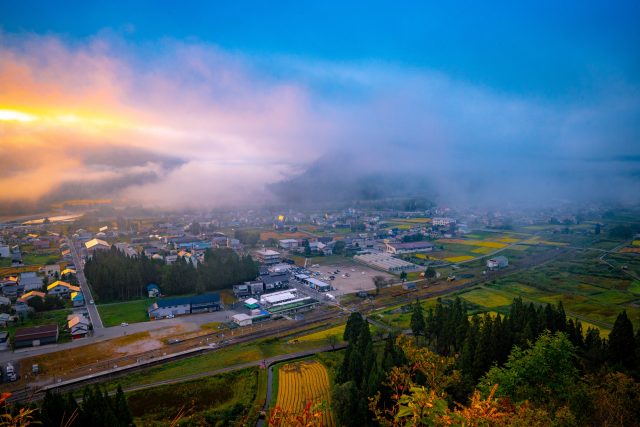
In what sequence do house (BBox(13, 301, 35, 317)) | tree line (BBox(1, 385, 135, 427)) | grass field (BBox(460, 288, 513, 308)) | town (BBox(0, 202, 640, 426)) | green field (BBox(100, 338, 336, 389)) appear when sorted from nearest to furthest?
tree line (BBox(1, 385, 135, 427))
green field (BBox(100, 338, 336, 389))
town (BBox(0, 202, 640, 426))
house (BBox(13, 301, 35, 317))
grass field (BBox(460, 288, 513, 308))

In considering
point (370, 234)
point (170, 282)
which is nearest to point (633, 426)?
point (170, 282)

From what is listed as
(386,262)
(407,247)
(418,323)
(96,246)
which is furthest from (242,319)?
(96,246)

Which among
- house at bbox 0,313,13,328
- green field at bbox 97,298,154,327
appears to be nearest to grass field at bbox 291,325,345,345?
green field at bbox 97,298,154,327

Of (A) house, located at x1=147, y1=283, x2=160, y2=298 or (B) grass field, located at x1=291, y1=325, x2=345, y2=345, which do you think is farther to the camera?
(A) house, located at x1=147, y1=283, x2=160, y2=298

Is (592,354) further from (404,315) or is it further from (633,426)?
(404,315)

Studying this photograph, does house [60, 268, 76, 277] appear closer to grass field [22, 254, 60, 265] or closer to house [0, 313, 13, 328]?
grass field [22, 254, 60, 265]

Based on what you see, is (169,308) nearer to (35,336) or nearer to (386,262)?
(35,336)
